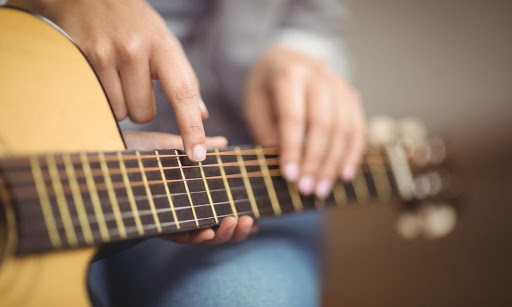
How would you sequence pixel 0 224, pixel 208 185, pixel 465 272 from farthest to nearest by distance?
pixel 465 272 → pixel 208 185 → pixel 0 224

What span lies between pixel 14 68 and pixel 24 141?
5 centimetres

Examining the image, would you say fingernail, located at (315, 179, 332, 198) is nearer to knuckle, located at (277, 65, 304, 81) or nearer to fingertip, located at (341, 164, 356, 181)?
fingertip, located at (341, 164, 356, 181)

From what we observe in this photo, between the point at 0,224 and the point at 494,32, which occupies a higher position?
the point at 494,32

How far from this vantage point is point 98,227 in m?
0.30

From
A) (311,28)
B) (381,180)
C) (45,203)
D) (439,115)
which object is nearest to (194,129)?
(45,203)

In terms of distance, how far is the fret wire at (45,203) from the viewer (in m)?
0.27

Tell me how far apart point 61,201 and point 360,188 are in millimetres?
403

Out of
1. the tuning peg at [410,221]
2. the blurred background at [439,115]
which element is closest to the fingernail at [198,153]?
the tuning peg at [410,221]

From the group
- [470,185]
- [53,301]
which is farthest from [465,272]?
[53,301]

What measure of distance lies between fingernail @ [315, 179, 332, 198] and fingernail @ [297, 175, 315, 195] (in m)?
0.02

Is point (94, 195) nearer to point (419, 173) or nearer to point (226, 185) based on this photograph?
point (226, 185)

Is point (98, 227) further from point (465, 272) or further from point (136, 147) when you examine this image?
→ point (465, 272)

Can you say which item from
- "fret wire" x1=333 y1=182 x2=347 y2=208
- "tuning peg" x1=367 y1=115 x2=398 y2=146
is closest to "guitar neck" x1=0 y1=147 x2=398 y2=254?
"fret wire" x1=333 y1=182 x2=347 y2=208

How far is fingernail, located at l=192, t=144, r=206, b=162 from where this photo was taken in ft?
1.17
